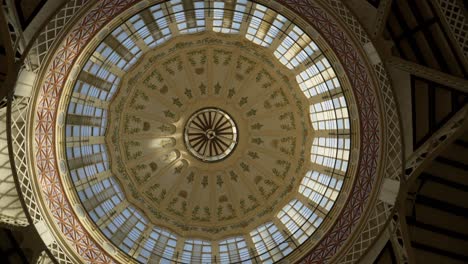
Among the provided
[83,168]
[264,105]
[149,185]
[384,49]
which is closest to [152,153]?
[149,185]

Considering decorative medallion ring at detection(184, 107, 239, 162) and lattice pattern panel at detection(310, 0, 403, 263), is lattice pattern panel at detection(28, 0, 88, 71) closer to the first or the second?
lattice pattern panel at detection(310, 0, 403, 263)

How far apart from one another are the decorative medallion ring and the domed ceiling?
70 mm

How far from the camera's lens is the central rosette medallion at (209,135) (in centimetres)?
2661

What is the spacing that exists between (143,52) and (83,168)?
23.6 ft

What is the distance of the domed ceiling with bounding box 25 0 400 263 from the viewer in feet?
69.7

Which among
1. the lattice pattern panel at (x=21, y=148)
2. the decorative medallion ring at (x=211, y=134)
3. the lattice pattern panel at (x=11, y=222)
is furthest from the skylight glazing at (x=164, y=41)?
the decorative medallion ring at (x=211, y=134)

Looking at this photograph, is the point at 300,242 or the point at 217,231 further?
the point at 217,231

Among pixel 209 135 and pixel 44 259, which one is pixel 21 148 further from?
pixel 209 135

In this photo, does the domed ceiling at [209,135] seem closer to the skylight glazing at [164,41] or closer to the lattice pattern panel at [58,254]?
the skylight glazing at [164,41]

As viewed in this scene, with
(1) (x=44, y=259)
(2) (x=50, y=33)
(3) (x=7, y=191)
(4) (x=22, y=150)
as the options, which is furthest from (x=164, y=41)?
(1) (x=44, y=259)

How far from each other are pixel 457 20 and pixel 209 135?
56.3 ft

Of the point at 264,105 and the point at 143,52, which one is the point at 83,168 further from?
the point at 264,105

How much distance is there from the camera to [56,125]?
64.5 ft

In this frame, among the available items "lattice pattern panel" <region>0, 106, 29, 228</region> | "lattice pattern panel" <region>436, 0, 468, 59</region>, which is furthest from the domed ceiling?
"lattice pattern panel" <region>436, 0, 468, 59</region>
